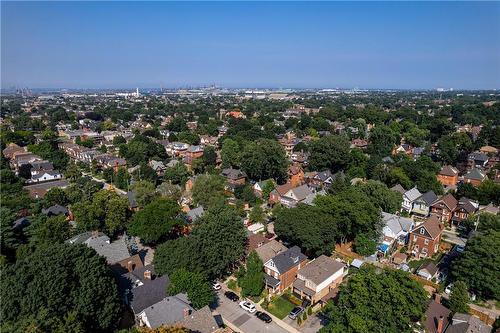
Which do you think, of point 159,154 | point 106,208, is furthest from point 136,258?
point 159,154

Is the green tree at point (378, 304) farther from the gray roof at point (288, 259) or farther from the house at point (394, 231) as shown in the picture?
the house at point (394, 231)

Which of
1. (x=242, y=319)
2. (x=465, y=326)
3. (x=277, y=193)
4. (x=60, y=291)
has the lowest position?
(x=242, y=319)

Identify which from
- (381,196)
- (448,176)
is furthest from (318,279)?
(448,176)

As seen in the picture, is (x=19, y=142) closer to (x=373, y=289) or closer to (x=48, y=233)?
(x=48, y=233)

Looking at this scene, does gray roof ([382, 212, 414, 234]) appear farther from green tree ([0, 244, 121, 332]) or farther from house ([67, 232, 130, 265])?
green tree ([0, 244, 121, 332])

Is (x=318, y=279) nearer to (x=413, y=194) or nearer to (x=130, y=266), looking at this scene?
(x=130, y=266)

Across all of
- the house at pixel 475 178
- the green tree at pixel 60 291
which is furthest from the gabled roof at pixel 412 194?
the green tree at pixel 60 291

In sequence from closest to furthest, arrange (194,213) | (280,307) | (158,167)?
(280,307)
(194,213)
(158,167)
